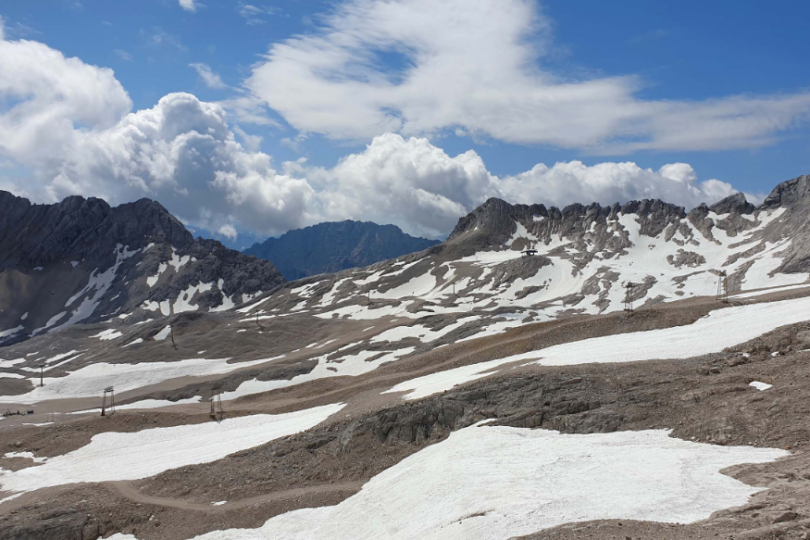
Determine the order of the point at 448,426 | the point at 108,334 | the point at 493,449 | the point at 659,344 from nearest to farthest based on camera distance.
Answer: the point at 493,449 → the point at 448,426 → the point at 659,344 → the point at 108,334

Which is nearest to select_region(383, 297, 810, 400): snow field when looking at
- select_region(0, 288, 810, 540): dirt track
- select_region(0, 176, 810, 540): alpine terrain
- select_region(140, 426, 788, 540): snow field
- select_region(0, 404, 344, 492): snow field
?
select_region(0, 176, 810, 540): alpine terrain

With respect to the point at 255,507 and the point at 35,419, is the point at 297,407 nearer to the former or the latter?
the point at 255,507

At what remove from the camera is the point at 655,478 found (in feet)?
69.1

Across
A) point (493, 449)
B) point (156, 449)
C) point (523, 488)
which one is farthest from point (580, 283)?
point (523, 488)

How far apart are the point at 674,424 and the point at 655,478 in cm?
815

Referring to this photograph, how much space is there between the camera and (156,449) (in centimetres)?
4697

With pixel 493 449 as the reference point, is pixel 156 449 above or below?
below

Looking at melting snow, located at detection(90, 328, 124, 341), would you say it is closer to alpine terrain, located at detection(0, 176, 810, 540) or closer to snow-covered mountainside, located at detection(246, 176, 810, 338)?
snow-covered mountainside, located at detection(246, 176, 810, 338)

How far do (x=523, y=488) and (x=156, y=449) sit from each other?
3745cm

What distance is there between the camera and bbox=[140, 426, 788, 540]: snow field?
61.1 ft

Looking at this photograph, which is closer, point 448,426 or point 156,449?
point 448,426

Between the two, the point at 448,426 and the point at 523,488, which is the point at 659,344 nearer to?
the point at 448,426

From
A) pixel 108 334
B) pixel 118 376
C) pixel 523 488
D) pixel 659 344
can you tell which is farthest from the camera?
pixel 108 334

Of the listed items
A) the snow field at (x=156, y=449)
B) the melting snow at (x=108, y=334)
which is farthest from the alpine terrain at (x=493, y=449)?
the melting snow at (x=108, y=334)
